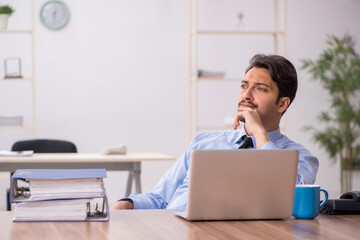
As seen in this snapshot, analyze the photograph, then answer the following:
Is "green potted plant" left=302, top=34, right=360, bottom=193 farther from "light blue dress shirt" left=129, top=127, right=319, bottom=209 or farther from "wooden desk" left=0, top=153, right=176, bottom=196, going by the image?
"light blue dress shirt" left=129, top=127, right=319, bottom=209

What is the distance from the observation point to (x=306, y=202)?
1544mm

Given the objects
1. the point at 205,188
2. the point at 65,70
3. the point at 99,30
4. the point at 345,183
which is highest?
the point at 99,30

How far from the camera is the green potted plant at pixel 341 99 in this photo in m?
5.70

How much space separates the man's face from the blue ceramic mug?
1.91 feet

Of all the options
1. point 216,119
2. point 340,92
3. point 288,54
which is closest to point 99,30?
point 216,119

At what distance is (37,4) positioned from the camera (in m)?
5.71

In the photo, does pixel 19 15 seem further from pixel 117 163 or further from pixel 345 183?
pixel 345 183

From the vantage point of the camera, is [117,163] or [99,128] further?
[99,128]

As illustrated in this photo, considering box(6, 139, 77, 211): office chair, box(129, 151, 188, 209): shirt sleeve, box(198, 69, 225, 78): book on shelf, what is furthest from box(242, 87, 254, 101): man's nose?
box(198, 69, 225, 78): book on shelf

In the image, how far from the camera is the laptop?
139cm

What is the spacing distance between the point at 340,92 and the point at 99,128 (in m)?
2.67

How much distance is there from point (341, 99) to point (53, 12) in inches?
129

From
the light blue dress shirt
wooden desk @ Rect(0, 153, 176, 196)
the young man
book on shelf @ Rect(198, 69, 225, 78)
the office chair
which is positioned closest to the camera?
the light blue dress shirt

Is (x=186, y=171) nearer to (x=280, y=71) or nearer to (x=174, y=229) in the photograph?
(x=280, y=71)
